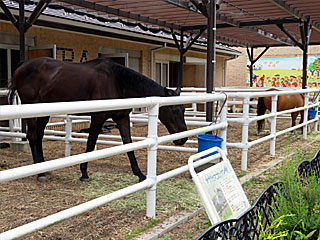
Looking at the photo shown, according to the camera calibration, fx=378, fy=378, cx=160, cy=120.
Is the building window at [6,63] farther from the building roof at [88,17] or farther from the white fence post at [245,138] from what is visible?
the white fence post at [245,138]

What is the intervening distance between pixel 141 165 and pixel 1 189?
2168 mm

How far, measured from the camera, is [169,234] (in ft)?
10.6

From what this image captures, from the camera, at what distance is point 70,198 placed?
4.23 meters

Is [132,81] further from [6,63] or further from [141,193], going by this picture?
[6,63]

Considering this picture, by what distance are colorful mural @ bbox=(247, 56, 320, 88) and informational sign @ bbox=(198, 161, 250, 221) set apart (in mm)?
22973

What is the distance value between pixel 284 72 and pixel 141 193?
2302 centimetres

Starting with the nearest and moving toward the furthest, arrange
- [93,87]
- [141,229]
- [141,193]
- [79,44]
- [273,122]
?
[141,229] < [141,193] < [93,87] < [273,122] < [79,44]

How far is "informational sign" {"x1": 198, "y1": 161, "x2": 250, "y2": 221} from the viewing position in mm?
2635

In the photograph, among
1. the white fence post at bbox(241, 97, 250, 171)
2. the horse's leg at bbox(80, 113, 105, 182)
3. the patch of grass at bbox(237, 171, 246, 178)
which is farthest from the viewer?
the white fence post at bbox(241, 97, 250, 171)

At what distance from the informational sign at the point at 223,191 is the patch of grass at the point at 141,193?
0.98 m

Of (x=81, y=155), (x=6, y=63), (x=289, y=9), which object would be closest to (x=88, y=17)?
(x=6, y=63)

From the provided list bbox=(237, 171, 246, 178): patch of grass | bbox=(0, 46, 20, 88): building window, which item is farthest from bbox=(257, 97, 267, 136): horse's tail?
bbox=(0, 46, 20, 88): building window

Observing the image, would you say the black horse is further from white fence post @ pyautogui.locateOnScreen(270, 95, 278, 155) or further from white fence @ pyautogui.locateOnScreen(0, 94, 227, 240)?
white fence post @ pyautogui.locateOnScreen(270, 95, 278, 155)

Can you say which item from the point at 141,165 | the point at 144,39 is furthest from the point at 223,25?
the point at 141,165
